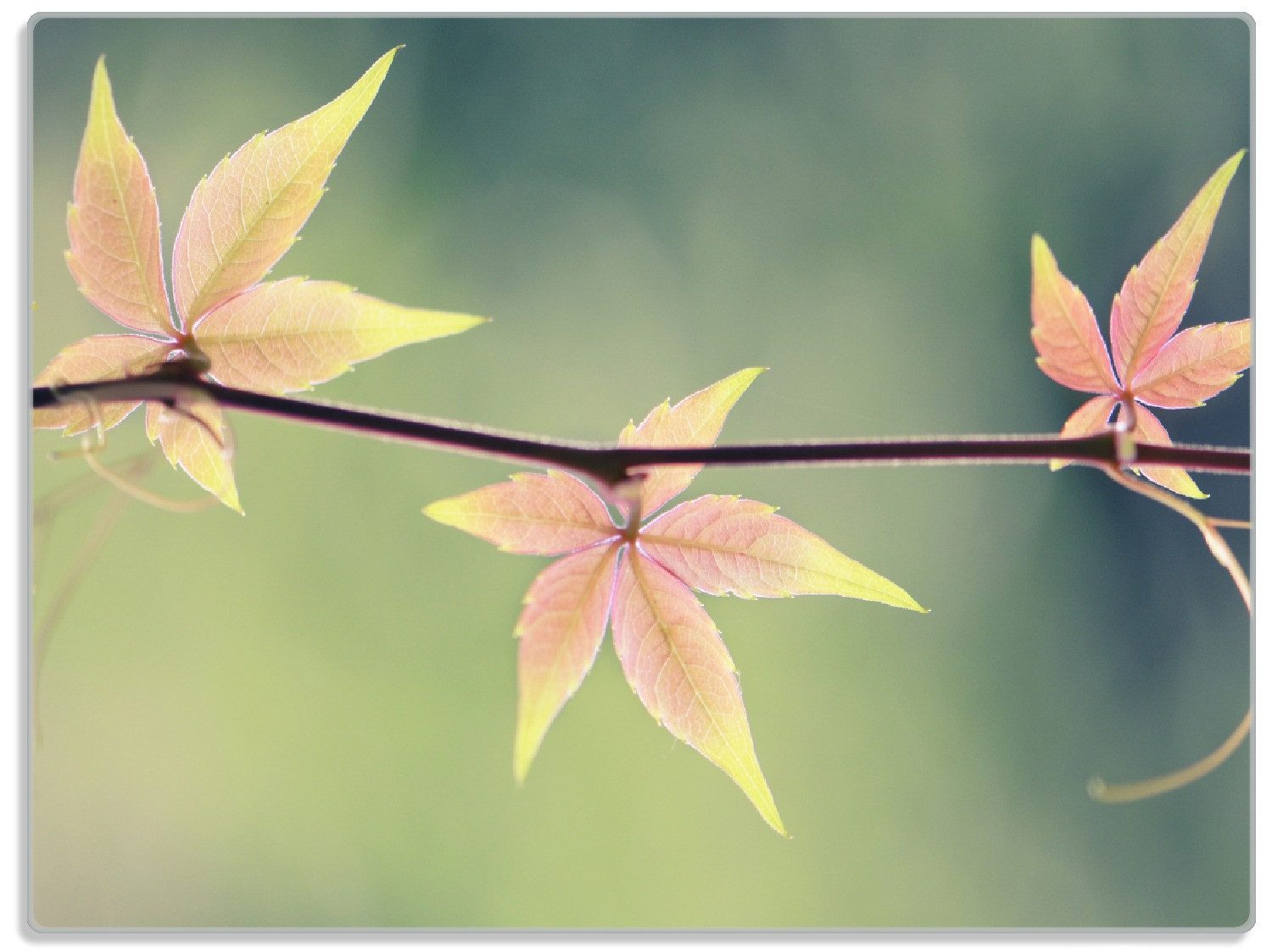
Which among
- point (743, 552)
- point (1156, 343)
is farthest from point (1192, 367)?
point (743, 552)

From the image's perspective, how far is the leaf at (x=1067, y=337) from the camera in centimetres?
44

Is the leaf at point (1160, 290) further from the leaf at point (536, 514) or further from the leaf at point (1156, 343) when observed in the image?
the leaf at point (536, 514)

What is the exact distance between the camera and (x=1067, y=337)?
46cm

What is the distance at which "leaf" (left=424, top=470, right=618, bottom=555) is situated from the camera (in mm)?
476

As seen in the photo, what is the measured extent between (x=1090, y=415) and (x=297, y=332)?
16.0 inches

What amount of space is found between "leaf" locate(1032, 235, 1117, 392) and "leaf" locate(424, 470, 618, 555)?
0.23 meters

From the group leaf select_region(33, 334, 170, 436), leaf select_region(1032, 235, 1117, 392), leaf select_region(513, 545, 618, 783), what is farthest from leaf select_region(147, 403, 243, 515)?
leaf select_region(1032, 235, 1117, 392)

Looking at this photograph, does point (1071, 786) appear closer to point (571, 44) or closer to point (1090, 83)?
point (1090, 83)

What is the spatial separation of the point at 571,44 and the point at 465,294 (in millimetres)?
640

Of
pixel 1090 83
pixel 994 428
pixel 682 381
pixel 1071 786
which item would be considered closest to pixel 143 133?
pixel 682 381

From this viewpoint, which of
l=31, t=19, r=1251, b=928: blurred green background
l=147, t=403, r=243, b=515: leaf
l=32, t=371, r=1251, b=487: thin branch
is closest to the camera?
l=32, t=371, r=1251, b=487: thin branch

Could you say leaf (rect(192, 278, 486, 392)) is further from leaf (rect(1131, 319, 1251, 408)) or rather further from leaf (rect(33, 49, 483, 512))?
leaf (rect(1131, 319, 1251, 408))

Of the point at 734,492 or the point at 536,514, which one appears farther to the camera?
the point at 734,492

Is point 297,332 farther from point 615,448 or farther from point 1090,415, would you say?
point 1090,415
